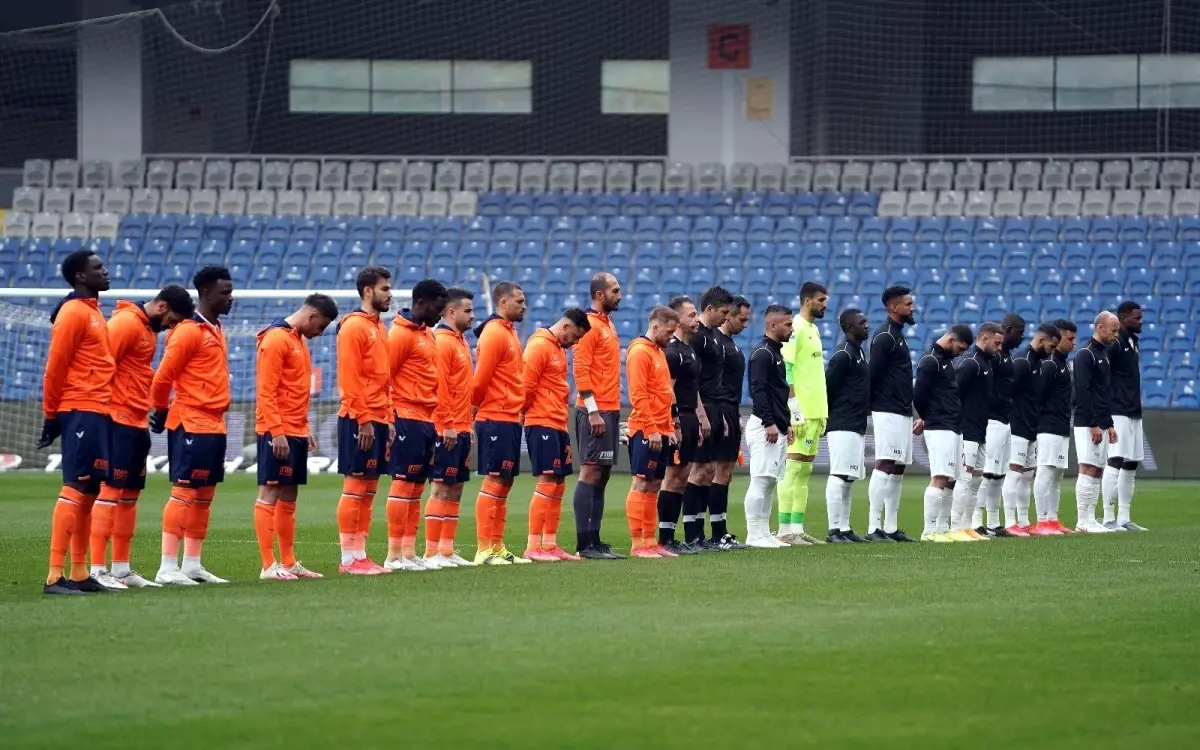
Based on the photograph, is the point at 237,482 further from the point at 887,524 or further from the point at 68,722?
the point at 68,722

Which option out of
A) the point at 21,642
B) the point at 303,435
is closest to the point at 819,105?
the point at 303,435

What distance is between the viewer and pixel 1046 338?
18.6m

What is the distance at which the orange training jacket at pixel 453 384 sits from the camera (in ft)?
44.1

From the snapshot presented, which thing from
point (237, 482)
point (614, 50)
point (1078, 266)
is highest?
point (614, 50)

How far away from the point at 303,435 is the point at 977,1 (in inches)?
1039

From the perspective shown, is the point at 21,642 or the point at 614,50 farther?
the point at 614,50

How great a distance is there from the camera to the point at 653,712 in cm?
682

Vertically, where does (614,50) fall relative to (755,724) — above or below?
above

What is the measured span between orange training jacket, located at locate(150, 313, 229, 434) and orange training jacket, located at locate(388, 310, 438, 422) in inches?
60.9

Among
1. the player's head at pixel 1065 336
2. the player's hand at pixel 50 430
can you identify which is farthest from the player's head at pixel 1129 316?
the player's hand at pixel 50 430

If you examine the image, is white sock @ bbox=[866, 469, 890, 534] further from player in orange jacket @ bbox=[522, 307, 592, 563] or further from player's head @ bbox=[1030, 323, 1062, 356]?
player in orange jacket @ bbox=[522, 307, 592, 563]

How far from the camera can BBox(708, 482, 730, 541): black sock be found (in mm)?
15453

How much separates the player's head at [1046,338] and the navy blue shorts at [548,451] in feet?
22.2

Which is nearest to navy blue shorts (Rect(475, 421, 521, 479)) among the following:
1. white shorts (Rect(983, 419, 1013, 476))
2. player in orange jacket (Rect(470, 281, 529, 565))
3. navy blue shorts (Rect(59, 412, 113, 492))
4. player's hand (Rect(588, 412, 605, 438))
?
player in orange jacket (Rect(470, 281, 529, 565))
